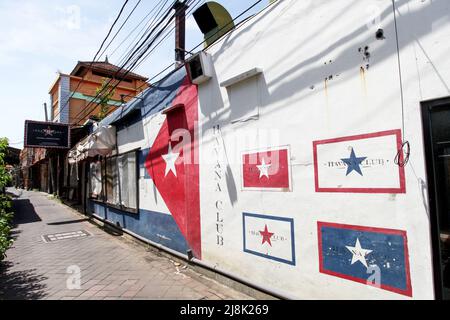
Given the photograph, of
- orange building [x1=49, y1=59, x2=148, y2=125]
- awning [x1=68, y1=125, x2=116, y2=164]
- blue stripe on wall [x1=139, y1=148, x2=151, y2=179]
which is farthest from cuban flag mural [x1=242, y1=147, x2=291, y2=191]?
orange building [x1=49, y1=59, x2=148, y2=125]

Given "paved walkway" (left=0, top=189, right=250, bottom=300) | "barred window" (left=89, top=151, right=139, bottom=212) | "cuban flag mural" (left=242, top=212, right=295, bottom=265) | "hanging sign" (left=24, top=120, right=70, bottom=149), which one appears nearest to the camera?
"cuban flag mural" (left=242, top=212, right=295, bottom=265)

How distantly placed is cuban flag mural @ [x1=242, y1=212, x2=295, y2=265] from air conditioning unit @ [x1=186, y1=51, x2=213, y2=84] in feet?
7.97

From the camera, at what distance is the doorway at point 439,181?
2.25 metres

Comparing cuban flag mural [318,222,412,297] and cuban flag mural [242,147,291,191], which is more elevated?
cuban flag mural [242,147,291,191]

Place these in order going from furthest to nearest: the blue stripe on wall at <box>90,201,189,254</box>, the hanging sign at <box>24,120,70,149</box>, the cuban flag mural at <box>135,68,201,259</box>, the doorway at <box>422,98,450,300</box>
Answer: the hanging sign at <box>24,120,70,149</box>, the blue stripe on wall at <box>90,201,189,254</box>, the cuban flag mural at <box>135,68,201,259</box>, the doorway at <box>422,98,450,300</box>

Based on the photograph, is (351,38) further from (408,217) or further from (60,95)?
(60,95)

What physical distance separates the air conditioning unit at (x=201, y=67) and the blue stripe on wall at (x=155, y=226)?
9.58ft

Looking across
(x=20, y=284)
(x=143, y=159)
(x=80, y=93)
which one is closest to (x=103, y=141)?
(x=143, y=159)

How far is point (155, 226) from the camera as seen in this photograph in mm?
6531

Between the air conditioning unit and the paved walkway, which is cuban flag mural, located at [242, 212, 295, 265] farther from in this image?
the air conditioning unit

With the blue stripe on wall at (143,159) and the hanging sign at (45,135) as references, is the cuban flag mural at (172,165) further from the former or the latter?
the hanging sign at (45,135)

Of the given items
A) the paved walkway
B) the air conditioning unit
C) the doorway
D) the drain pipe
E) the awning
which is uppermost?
the air conditioning unit

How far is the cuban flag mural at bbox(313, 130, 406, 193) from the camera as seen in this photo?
251 cm
